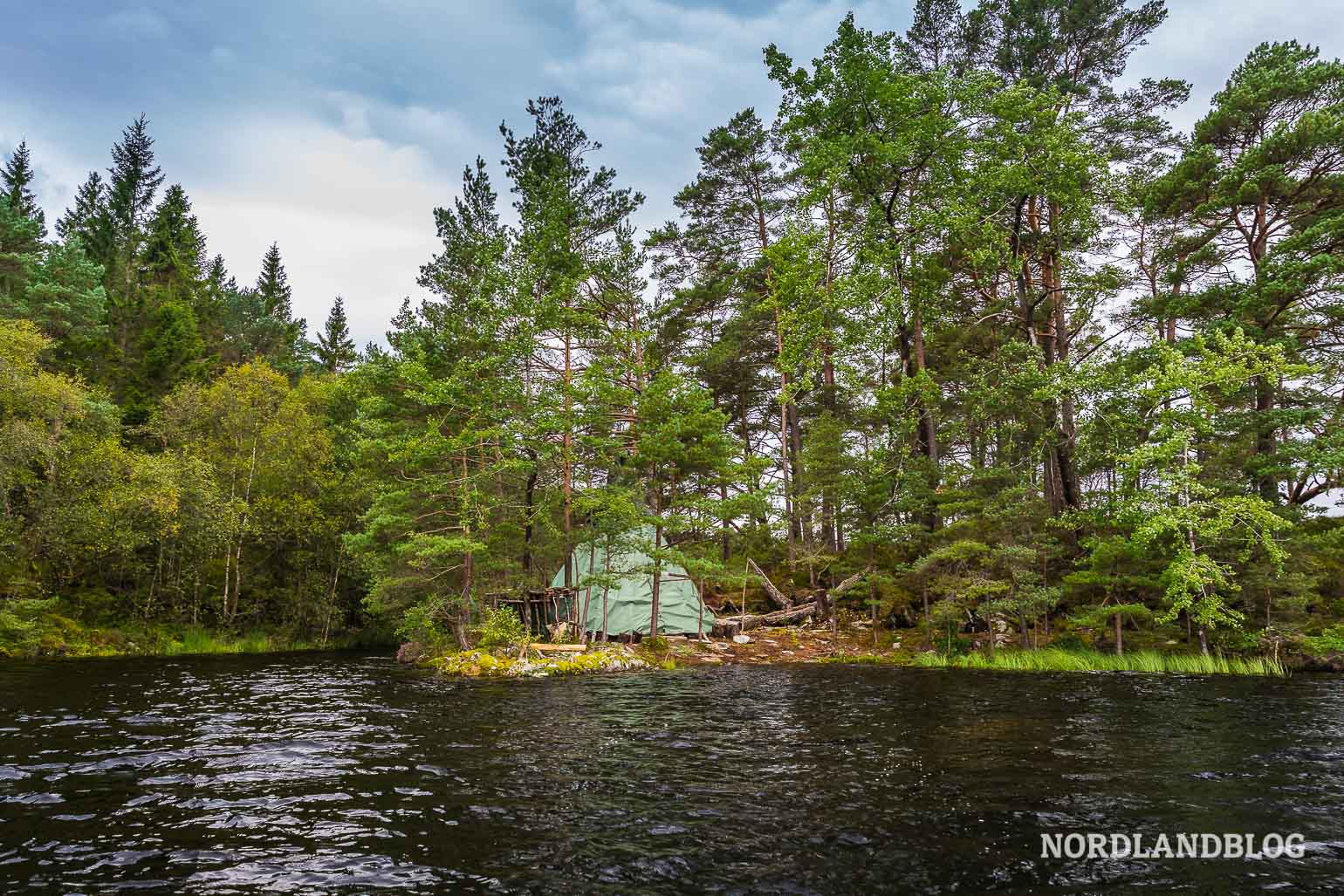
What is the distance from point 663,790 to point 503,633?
13.9m

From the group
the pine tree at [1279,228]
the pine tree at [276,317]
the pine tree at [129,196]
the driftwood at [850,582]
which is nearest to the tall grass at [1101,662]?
the driftwood at [850,582]

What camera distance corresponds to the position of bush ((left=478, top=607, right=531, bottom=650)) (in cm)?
1981

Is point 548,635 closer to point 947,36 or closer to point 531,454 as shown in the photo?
point 531,454

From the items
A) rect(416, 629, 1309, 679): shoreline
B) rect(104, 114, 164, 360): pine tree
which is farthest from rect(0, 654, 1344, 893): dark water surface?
rect(104, 114, 164, 360): pine tree

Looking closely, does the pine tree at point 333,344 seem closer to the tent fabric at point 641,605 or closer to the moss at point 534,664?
the tent fabric at point 641,605

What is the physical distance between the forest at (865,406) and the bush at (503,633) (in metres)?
1.92

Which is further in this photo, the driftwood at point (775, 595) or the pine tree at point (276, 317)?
the pine tree at point (276, 317)

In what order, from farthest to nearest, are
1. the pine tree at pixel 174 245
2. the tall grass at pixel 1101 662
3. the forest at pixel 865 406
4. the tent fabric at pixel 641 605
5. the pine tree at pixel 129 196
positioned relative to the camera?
1. the pine tree at pixel 174 245
2. the pine tree at pixel 129 196
3. the tent fabric at pixel 641 605
4. the forest at pixel 865 406
5. the tall grass at pixel 1101 662

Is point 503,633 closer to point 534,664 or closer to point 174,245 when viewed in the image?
point 534,664

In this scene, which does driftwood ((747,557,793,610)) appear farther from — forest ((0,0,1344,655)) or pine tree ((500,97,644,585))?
pine tree ((500,97,644,585))

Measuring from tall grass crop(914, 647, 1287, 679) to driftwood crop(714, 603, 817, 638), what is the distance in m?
6.53

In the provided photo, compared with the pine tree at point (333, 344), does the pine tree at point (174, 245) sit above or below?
above

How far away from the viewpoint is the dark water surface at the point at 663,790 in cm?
479

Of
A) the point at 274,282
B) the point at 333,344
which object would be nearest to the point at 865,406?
the point at 333,344
